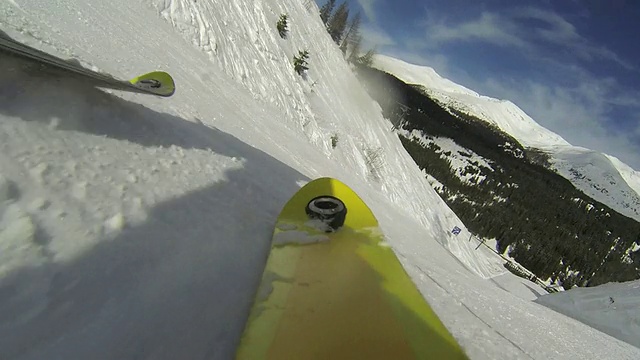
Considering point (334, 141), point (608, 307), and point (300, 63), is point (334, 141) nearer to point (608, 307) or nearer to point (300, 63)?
point (300, 63)

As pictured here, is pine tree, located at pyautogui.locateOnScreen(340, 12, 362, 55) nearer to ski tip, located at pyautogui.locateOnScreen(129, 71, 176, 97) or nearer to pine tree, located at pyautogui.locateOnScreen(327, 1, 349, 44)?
pine tree, located at pyautogui.locateOnScreen(327, 1, 349, 44)

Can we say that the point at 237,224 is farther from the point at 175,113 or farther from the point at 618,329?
the point at 618,329

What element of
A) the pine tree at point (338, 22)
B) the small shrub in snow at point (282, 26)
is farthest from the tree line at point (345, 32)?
the small shrub in snow at point (282, 26)

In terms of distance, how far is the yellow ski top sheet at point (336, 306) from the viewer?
2023 mm

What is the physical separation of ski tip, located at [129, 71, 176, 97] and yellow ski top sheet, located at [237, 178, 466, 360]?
97.7 inches

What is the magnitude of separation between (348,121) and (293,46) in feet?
21.6

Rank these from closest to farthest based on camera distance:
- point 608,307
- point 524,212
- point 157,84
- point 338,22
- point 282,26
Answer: point 157,84, point 608,307, point 282,26, point 338,22, point 524,212

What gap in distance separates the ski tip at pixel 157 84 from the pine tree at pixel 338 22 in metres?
63.9

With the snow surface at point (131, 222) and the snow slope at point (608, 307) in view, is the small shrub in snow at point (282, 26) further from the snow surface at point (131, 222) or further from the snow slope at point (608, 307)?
the snow slope at point (608, 307)

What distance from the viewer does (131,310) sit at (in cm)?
191

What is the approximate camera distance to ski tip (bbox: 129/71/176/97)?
4.30 metres

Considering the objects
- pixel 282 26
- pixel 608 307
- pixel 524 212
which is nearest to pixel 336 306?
pixel 608 307

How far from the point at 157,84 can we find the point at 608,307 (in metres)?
13.6

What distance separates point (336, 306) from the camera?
2.40m
